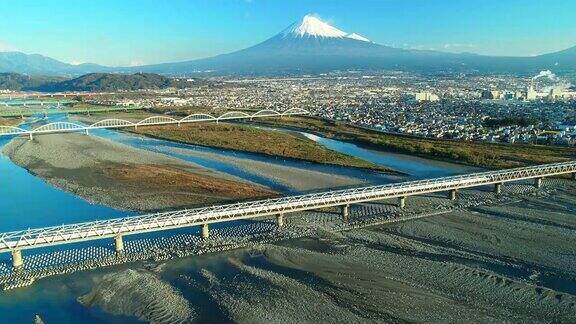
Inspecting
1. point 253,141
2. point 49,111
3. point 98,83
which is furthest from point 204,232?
point 98,83

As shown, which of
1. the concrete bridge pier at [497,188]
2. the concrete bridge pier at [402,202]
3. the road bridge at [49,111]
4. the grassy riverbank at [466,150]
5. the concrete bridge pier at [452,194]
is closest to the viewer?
the concrete bridge pier at [402,202]

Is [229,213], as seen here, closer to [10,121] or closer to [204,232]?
[204,232]

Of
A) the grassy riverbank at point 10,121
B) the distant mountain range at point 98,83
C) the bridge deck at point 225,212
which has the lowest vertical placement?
the grassy riverbank at point 10,121

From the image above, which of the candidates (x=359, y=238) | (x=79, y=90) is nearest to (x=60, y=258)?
(x=359, y=238)

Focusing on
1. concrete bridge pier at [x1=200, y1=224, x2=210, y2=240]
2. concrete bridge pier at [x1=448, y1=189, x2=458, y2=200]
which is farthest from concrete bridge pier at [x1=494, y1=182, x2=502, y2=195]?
concrete bridge pier at [x1=200, y1=224, x2=210, y2=240]

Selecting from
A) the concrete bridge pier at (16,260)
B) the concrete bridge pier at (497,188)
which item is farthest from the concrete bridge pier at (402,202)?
the concrete bridge pier at (16,260)

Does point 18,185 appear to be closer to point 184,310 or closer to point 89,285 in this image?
point 89,285

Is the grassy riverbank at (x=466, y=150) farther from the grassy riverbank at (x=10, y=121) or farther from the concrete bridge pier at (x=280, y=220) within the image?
the grassy riverbank at (x=10, y=121)
